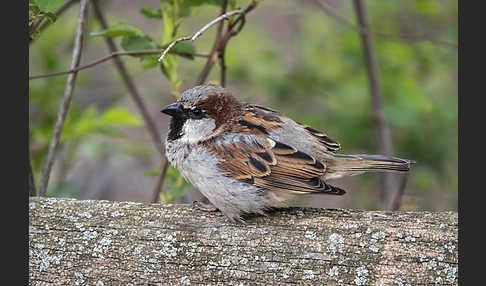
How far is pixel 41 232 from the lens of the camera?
2275mm

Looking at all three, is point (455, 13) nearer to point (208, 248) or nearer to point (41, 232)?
point (208, 248)

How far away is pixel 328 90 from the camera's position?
480cm

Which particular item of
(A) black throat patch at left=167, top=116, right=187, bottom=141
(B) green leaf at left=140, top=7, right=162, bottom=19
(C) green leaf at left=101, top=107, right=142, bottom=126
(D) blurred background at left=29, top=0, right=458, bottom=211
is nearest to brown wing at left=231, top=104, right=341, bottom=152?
(A) black throat patch at left=167, top=116, right=187, bottom=141

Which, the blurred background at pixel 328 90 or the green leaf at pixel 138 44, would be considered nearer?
the green leaf at pixel 138 44

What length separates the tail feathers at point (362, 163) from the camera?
3035mm

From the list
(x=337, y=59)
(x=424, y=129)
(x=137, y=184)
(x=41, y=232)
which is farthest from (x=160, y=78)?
(x=41, y=232)

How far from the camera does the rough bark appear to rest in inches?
83.5

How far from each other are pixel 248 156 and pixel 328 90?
2082mm

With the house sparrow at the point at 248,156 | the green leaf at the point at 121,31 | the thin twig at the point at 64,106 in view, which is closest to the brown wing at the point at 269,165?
the house sparrow at the point at 248,156

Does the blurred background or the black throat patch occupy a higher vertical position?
the blurred background

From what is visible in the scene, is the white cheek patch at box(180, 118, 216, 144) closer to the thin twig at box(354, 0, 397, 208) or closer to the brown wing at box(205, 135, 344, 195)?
the brown wing at box(205, 135, 344, 195)

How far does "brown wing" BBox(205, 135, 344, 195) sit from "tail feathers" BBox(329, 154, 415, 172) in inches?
7.0

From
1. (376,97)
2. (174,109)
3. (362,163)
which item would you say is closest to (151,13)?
(174,109)

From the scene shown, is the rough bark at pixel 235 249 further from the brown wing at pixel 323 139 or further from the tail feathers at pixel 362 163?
the brown wing at pixel 323 139
